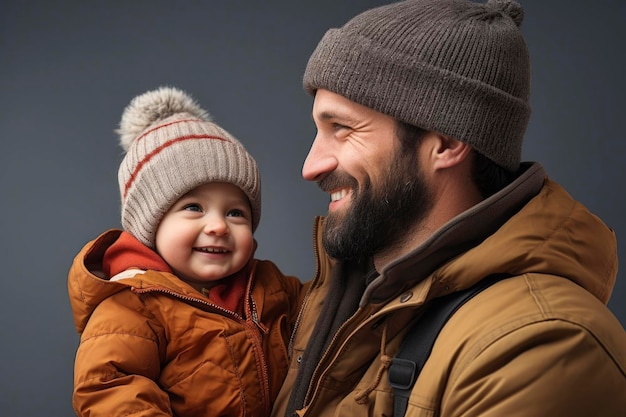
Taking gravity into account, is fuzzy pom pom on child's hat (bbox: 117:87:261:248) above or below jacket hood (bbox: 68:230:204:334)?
above

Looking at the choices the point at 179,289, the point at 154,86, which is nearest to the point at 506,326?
the point at 179,289

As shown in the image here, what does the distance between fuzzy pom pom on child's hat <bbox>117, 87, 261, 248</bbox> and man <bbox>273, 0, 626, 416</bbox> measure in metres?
0.30

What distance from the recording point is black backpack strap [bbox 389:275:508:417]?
4.99ft

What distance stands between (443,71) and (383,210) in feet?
1.11

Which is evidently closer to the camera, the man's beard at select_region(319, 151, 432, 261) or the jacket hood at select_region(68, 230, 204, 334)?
the man's beard at select_region(319, 151, 432, 261)

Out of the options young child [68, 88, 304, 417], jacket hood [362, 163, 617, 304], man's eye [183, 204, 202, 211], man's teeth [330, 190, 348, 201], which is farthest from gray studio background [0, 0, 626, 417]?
jacket hood [362, 163, 617, 304]

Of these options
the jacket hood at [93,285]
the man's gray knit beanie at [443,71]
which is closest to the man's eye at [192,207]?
the jacket hood at [93,285]

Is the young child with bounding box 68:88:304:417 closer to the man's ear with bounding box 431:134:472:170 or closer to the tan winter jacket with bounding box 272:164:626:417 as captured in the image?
the tan winter jacket with bounding box 272:164:626:417

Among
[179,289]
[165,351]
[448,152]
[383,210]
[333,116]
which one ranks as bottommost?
[165,351]

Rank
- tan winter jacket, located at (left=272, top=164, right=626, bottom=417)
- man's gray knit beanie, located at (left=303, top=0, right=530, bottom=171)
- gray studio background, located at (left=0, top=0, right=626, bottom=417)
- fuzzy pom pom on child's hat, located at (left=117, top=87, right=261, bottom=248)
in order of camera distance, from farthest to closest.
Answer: gray studio background, located at (left=0, top=0, right=626, bottom=417) < fuzzy pom pom on child's hat, located at (left=117, top=87, right=261, bottom=248) < man's gray knit beanie, located at (left=303, top=0, right=530, bottom=171) < tan winter jacket, located at (left=272, top=164, right=626, bottom=417)

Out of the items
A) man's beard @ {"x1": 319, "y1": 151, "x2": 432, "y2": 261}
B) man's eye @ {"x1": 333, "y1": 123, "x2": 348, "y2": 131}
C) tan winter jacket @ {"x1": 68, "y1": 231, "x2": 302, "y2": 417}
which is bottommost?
tan winter jacket @ {"x1": 68, "y1": 231, "x2": 302, "y2": 417}

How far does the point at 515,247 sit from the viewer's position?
1.52m

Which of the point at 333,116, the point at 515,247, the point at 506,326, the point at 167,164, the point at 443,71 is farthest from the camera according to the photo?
the point at 167,164

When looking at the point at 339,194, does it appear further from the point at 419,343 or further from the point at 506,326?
the point at 506,326
